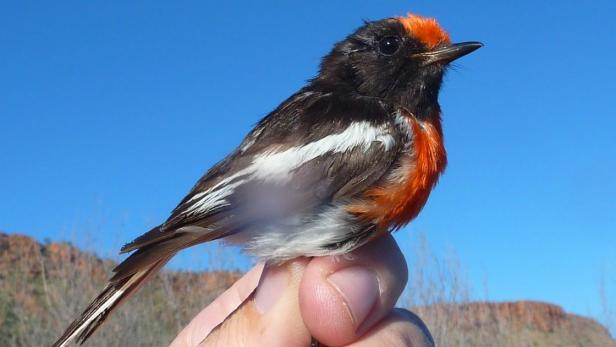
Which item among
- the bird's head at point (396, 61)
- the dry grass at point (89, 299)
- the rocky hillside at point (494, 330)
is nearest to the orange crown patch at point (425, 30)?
the bird's head at point (396, 61)

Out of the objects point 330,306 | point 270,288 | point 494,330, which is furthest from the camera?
point 494,330

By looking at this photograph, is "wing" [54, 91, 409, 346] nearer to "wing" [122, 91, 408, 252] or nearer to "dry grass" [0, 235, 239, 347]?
"wing" [122, 91, 408, 252]

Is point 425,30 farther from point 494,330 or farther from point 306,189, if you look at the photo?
point 494,330

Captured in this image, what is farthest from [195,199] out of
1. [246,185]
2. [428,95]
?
[428,95]

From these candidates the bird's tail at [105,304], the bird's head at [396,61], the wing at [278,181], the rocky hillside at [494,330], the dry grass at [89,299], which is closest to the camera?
the wing at [278,181]

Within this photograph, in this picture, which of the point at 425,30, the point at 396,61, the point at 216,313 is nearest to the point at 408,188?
the point at 396,61

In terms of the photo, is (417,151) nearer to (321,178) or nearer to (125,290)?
(321,178)

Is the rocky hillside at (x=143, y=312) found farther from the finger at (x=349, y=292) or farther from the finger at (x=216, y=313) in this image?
the finger at (x=349, y=292)
